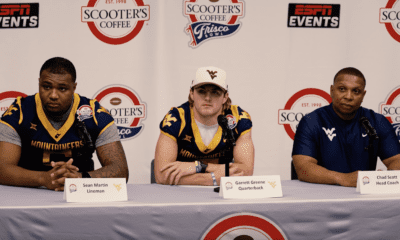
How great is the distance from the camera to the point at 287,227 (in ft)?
4.53

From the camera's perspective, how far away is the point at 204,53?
3172 millimetres

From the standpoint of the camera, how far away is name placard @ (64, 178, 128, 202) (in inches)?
52.9

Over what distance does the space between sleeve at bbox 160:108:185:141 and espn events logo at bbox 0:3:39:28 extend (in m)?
1.68

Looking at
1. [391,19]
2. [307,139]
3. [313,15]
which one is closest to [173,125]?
[307,139]

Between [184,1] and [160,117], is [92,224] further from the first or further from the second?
[184,1]

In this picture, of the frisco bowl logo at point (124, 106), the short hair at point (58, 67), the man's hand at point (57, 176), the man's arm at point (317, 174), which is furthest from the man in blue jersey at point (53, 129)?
the man's arm at point (317, 174)

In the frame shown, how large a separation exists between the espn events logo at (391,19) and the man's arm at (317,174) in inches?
71.7

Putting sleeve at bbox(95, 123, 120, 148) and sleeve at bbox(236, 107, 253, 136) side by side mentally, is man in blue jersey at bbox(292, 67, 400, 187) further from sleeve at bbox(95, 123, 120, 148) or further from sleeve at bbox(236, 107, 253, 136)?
sleeve at bbox(95, 123, 120, 148)

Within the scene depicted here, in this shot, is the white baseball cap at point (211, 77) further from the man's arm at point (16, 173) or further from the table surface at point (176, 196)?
the man's arm at point (16, 173)

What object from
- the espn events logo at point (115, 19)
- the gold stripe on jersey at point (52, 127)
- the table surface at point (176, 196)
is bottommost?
the table surface at point (176, 196)

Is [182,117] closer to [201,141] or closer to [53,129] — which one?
[201,141]

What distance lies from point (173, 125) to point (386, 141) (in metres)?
1.41

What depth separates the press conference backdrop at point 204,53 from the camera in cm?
311

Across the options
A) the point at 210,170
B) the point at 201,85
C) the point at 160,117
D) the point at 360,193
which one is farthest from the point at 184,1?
the point at 360,193
